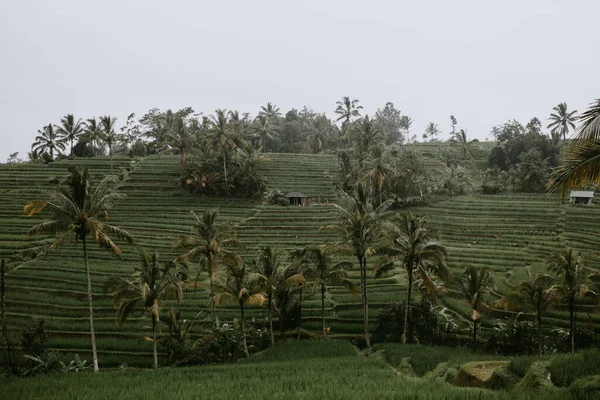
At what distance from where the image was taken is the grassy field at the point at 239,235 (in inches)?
1078

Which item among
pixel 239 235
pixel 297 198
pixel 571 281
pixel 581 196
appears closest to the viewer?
pixel 571 281

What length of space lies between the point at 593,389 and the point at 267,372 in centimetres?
1201

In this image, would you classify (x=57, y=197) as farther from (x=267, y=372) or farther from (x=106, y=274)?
(x=106, y=274)

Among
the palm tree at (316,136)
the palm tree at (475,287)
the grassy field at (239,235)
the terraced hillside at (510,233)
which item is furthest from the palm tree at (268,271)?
the palm tree at (316,136)

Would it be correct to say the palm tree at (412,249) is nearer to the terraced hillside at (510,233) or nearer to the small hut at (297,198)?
the terraced hillside at (510,233)

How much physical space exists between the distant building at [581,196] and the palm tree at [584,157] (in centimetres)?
4734

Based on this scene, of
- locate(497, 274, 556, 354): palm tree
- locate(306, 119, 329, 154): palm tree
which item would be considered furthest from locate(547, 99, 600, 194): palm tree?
locate(306, 119, 329, 154): palm tree

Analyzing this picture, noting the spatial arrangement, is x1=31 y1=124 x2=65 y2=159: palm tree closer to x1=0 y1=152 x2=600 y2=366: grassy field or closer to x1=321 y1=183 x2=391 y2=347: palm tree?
x1=0 y1=152 x2=600 y2=366: grassy field

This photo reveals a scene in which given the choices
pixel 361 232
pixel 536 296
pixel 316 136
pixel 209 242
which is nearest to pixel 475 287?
pixel 536 296

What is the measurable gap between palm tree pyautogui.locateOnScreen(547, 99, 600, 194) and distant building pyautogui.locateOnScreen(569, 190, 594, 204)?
155 feet

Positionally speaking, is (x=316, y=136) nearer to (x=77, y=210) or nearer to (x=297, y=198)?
(x=297, y=198)

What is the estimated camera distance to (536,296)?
23281 millimetres

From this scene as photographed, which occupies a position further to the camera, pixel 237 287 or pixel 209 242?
pixel 209 242

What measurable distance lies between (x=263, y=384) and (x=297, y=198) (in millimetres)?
39892
